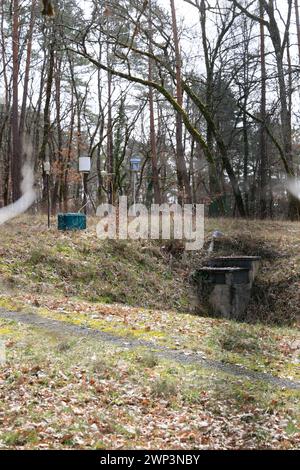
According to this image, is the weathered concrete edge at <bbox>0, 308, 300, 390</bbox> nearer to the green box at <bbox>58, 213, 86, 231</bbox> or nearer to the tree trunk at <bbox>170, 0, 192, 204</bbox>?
the green box at <bbox>58, 213, 86, 231</bbox>

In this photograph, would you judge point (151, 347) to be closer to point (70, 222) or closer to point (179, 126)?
point (70, 222)

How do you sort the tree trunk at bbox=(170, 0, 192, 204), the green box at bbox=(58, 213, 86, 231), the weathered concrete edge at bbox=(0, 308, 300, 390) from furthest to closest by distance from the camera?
the tree trunk at bbox=(170, 0, 192, 204)
the green box at bbox=(58, 213, 86, 231)
the weathered concrete edge at bbox=(0, 308, 300, 390)

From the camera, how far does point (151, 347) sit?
809cm

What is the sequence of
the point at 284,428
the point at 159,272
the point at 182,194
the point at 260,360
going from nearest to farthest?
the point at 284,428 < the point at 260,360 < the point at 159,272 < the point at 182,194

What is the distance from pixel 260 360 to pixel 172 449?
10.1 ft

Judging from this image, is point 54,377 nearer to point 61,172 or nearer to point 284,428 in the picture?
point 284,428

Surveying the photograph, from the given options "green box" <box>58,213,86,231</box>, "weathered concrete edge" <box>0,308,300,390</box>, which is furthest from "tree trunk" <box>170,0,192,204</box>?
"weathered concrete edge" <box>0,308,300,390</box>

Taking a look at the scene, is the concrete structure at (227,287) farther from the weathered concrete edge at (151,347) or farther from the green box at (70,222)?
the weathered concrete edge at (151,347)

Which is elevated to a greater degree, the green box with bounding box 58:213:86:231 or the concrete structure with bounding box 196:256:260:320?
the green box with bounding box 58:213:86:231

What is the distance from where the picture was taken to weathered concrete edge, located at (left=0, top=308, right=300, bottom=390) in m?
7.11

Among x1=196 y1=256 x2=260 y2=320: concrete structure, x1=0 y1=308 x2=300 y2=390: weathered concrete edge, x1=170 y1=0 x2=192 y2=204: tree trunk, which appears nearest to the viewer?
x1=0 y1=308 x2=300 y2=390: weathered concrete edge

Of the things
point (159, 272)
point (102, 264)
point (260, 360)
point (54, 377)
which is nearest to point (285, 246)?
point (159, 272)

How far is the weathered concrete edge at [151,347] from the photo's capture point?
711 cm
